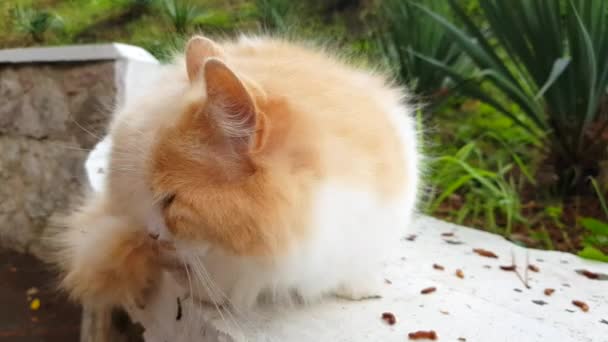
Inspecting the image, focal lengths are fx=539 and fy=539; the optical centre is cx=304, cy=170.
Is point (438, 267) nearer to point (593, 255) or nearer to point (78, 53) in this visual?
point (593, 255)

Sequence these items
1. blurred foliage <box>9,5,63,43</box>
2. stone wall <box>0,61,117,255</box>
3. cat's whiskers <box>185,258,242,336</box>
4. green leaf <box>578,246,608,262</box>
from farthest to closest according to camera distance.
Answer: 1. stone wall <box>0,61,117,255</box>
2. blurred foliage <box>9,5,63,43</box>
3. green leaf <box>578,246,608,262</box>
4. cat's whiskers <box>185,258,242,336</box>

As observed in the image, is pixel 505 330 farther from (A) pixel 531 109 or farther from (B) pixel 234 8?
(B) pixel 234 8

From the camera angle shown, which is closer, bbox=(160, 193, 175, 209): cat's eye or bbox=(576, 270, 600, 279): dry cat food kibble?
bbox=(160, 193, 175, 209): cat's eye

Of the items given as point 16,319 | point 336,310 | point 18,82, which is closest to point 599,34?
point 336,310

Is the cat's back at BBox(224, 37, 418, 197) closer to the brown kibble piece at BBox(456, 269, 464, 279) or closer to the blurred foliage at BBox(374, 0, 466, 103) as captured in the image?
the brown kibble piece at BBox(456, 269, 464, 279)

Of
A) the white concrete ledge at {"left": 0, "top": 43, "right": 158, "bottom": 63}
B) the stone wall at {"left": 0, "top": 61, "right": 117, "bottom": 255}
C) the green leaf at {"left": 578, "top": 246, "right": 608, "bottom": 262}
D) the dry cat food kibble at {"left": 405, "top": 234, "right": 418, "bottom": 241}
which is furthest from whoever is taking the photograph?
the stone wall at {"left": 0, "top": 61, "right": 117, "bottom": 255}

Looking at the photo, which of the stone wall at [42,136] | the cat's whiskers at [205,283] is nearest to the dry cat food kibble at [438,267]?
the cat's whiskers at [205,283]

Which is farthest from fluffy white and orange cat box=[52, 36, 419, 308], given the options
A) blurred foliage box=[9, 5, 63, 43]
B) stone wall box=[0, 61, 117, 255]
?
stone wall box=[0, 61, 117, 255]
